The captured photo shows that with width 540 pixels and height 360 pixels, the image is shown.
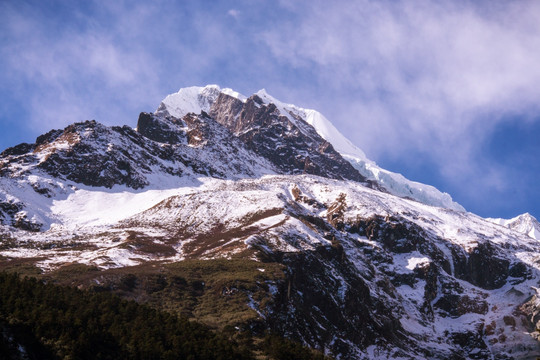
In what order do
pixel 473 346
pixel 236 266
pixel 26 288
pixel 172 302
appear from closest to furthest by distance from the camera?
pixel 26 288
pixel 172 302
pixel 236 266
pixel 473 346

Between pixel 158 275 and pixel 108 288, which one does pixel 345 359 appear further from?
pixel 108 288

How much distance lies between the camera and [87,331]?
69.7 meters

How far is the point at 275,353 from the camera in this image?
80.9 metres

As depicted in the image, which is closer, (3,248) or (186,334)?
(186,334)

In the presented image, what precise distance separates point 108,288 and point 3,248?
236 feet

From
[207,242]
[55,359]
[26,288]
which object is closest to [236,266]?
[207,242]

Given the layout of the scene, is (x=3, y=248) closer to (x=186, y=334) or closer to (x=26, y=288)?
(x=26, y=288)

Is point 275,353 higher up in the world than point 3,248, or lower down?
lower down

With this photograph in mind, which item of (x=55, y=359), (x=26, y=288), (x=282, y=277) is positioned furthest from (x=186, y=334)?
(x=282, y=277)

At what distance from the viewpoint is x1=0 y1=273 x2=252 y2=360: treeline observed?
64.1 meters

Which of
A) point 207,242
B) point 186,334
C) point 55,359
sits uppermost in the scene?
point 207,242

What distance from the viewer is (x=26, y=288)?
82875mm

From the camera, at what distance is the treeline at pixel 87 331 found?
64.1 m

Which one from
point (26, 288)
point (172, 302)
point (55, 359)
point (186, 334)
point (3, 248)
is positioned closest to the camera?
point (55, 359)
